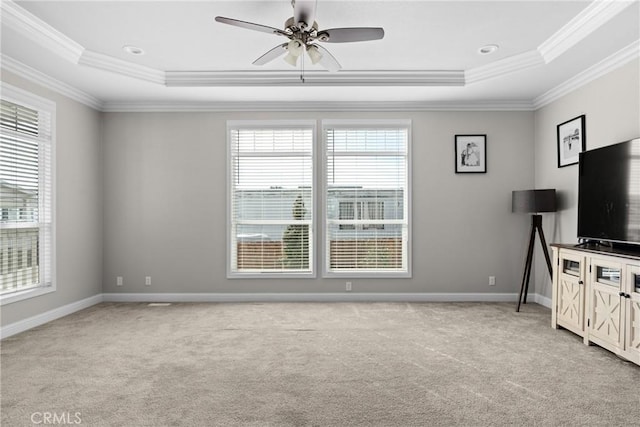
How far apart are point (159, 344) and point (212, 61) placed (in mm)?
2964

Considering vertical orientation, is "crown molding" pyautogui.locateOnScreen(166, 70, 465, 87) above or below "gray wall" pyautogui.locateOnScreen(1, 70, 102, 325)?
above

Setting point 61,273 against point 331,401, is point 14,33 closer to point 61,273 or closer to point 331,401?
point 61,273

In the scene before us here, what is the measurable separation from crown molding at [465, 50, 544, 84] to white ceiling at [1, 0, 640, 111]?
1 cm

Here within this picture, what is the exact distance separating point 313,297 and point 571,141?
12.1 feet

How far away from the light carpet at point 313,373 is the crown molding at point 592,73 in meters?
2.65

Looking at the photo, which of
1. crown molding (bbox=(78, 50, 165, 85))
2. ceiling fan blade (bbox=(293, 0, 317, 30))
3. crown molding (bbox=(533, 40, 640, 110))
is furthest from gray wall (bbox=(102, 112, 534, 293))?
ceiling fan blade (bbox=(293, 0, 317, 30))

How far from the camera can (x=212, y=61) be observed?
4402 mm

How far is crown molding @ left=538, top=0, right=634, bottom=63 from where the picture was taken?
121 inches

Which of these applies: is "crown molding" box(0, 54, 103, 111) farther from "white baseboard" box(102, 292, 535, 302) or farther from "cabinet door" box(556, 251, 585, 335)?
"cabinet door" box(556, 251, 585, 335)

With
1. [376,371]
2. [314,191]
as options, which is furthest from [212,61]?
[376,371]

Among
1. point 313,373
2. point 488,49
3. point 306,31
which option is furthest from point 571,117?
point 313,373

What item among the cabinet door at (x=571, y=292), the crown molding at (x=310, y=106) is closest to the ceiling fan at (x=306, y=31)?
the crown molding at (x=310, y=106)

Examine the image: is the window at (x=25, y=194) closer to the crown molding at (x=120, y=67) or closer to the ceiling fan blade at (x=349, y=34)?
the crown molding at (x=120, y=67)

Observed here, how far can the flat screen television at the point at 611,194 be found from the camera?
3328mm
